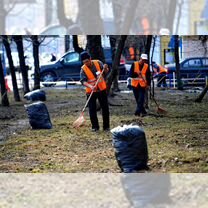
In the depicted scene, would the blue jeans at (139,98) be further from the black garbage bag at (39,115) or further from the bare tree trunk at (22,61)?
the bare tree trunk at (22,61)

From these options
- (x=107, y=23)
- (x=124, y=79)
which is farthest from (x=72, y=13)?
(x=124, y=79)

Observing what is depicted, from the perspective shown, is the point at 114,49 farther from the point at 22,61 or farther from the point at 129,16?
the point at 22,61

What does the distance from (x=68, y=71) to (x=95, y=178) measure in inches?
23.2

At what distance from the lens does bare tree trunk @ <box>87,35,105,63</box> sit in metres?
4.16

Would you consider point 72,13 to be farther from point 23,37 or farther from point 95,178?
point 95,178

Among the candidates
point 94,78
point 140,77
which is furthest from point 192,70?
point 94,78

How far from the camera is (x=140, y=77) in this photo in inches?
166

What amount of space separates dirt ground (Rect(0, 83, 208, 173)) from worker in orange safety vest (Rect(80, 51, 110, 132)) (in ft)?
0.10

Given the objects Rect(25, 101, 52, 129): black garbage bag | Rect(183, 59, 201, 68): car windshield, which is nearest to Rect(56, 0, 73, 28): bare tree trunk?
Rect(25, 101, 52, 129): black garbage bag

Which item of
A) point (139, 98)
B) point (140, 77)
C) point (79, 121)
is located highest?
point (140, 77)

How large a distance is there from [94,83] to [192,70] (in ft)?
1.74

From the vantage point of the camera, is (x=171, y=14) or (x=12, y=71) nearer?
(x=171, y=14)

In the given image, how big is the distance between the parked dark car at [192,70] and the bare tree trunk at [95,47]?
1.19ft

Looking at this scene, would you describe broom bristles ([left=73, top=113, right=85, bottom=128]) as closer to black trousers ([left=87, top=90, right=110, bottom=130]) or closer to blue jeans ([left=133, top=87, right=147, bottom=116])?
black trousers ([left=87, top=90, right=110, bottom=130])
